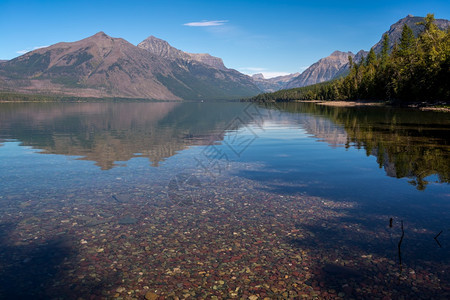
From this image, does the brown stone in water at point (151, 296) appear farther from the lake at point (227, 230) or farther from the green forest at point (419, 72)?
the green forest at point (419, 72)

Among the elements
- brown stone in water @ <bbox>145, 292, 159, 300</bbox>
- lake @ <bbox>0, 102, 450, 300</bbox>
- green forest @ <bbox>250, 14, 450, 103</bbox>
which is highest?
green forest @ <bbox>250, 14, 450, 103</bbox>

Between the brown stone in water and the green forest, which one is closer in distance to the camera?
the brown stone in water

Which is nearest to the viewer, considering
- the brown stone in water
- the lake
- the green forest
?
the brown stone in water

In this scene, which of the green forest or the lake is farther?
the green forest

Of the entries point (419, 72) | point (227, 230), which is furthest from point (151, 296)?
point (419, 72)

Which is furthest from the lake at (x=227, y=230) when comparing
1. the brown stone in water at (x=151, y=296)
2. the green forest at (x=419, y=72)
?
the green forest at (x=419, y=72)

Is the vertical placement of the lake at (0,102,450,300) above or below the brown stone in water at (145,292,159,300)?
above

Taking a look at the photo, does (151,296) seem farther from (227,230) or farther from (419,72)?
(419,72)

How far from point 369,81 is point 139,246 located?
191913 millimetres

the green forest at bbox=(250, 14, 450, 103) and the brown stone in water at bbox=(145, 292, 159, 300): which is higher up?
the green forest at bbox=(250, 14, 450, 103)

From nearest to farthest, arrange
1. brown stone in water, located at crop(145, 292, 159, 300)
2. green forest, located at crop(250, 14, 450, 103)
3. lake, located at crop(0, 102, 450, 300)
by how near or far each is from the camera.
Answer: brown stone in water, located at crop(145, 292, 159, 300), lake, located at crop(0, 102, 450, 300), green forest, located at crop(250, 14, 450, 103)

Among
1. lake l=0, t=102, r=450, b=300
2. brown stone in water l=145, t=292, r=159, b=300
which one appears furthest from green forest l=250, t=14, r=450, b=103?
brown stone in water l=145, t=292, r=159, b=300

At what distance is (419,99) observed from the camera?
5015 inches

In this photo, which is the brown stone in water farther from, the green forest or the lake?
the green forest
